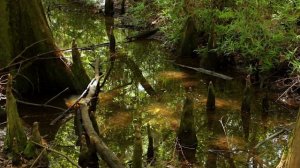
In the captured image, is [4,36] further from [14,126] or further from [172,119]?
[172,119]

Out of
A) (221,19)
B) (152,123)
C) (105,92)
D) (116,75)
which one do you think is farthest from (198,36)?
(152,123)

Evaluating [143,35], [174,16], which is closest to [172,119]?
[174,16]

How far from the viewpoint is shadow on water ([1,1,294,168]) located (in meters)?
8.07

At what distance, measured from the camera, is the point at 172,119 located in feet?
32.6

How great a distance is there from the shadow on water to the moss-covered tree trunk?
478mm

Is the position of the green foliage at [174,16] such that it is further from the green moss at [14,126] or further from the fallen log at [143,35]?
the green moss at [14,126]

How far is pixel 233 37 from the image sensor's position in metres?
13.1

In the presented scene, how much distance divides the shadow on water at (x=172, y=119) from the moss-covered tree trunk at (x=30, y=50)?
0.48 metres

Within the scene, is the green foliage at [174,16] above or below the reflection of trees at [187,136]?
above

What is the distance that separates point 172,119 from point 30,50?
347cm

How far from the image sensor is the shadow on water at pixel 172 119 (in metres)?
8.07

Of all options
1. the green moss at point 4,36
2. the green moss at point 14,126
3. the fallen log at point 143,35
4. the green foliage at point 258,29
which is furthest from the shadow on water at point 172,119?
the fallen log at point 143,35

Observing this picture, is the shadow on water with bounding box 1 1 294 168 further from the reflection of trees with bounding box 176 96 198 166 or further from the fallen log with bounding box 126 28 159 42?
the fallen log with bounding box 126 28 159 42

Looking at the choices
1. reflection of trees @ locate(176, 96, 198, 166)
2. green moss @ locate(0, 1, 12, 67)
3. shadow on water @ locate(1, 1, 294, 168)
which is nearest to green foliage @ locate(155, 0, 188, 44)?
shadow on water @ locate(1, 1, 294, 168)
